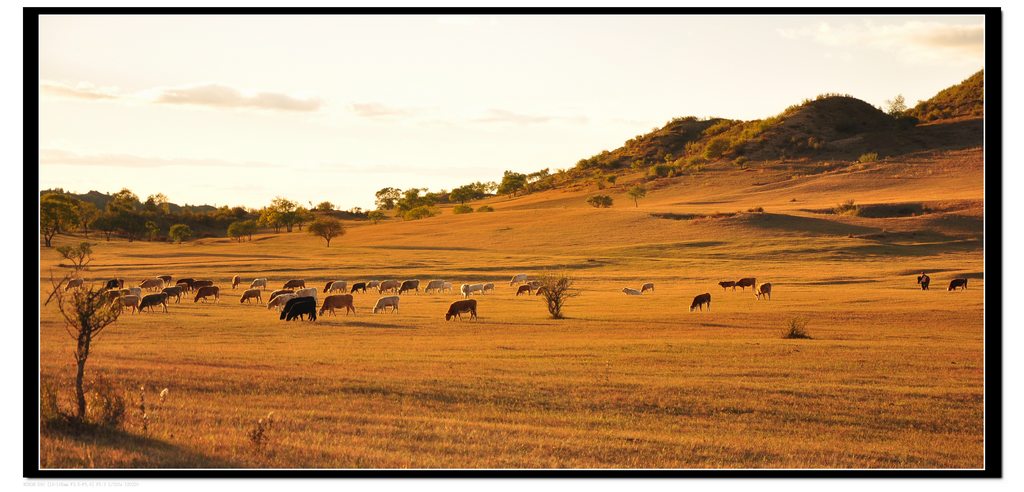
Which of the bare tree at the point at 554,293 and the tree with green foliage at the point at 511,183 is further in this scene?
the tree with green foliage at the point at 511,183

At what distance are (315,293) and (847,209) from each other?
71954 mm

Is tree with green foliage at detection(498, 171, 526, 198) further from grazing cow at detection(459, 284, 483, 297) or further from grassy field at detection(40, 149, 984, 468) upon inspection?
grazing cow at detection(459, 284, 483, 297)

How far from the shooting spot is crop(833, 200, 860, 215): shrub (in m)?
93.0

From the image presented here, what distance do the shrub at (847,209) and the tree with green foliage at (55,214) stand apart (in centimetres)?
7705

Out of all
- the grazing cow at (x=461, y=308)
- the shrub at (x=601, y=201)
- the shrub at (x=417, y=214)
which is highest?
the shrub at (x=601, y=201)

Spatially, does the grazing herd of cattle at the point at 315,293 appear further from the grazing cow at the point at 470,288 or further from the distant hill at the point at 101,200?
the distant hill at the point at 101,200

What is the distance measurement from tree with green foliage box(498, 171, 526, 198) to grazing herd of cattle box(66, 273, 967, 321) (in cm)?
13460

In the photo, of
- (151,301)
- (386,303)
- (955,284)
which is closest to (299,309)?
(386,303)

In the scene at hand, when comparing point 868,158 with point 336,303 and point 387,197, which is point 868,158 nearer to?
point 387,197

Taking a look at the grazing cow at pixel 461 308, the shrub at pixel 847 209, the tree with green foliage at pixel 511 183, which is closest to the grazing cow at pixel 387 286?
the grazing cow at pixel 461 308

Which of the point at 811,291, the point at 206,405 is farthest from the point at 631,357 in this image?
the point at 811,291

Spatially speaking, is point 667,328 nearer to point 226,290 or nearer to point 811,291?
point 811,291

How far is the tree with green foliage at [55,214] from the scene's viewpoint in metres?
52.5

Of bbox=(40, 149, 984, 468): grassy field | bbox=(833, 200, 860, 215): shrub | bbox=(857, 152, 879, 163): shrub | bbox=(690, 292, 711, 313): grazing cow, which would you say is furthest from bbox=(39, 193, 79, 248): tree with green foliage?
bbox=(857, 152, 879, 163): shrub
